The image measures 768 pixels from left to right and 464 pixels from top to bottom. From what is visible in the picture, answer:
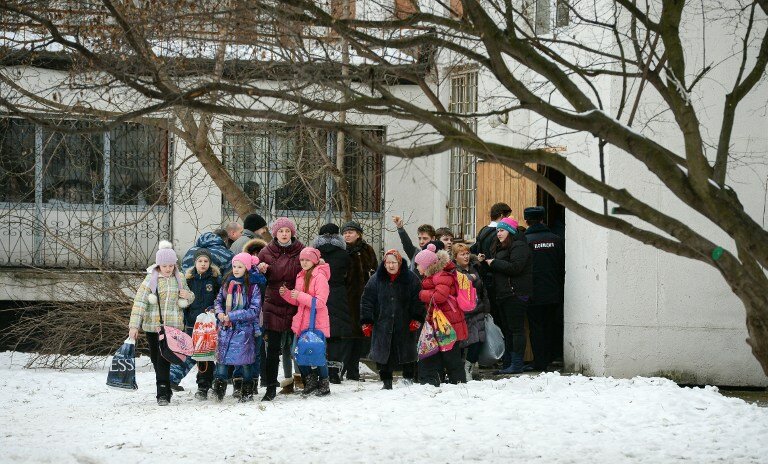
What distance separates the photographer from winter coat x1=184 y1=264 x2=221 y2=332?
1269 centimetres

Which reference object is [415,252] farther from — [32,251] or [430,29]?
[32,251]

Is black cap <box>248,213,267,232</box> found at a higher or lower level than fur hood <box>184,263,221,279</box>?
higher

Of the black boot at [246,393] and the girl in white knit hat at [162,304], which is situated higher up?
the girl in white knit hat at [162,304]

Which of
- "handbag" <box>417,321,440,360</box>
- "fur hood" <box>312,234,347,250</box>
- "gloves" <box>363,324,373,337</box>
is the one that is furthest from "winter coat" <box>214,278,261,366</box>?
"handbag" <box>417,321,440,360</box>

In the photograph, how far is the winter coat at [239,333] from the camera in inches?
482

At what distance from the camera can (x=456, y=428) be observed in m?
10.8

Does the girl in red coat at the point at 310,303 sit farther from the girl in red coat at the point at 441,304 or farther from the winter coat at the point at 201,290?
the girl in red coat at the point at 441,304

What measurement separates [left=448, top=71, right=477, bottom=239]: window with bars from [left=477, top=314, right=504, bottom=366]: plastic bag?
4.28 m

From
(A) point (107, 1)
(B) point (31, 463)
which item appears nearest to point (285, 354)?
(B) point (31, 463)

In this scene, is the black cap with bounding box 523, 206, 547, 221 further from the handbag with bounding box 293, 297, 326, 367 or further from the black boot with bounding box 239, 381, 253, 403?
the black boot with bounding box 239, 381, 253, 403

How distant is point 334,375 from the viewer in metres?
13.8

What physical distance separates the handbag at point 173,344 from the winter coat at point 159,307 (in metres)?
0.04

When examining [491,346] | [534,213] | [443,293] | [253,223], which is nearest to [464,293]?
[443,293]

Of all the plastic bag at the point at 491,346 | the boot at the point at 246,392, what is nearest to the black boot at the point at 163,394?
the boot at the point at 246,392
